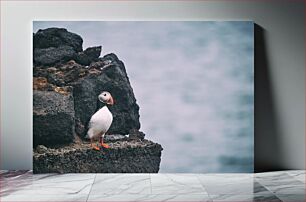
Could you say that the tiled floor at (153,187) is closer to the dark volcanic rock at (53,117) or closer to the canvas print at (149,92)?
the canvas print at (149,92)

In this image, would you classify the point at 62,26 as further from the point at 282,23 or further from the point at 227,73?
the point at 282,23

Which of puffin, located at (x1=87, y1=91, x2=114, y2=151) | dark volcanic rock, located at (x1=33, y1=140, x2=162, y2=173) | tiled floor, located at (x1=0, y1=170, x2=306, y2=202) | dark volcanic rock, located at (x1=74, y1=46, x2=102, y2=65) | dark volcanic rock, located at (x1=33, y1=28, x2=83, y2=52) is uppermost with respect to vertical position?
dark volcanic rock, located at (x1=33, y1=28, x2=83, y2=52)

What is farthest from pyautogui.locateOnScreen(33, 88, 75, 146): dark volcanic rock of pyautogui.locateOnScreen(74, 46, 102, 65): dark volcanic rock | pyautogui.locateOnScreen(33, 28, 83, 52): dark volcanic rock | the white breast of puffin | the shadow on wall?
the shadow on wall

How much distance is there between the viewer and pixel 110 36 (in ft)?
19.2

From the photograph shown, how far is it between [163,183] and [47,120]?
1.36 meters

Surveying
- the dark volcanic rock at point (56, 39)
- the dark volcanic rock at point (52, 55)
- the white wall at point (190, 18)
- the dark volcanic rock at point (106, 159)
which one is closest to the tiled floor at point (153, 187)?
the dark volcanic rock at point (106, 159)

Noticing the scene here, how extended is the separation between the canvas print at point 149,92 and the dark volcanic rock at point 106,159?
0.01 meters

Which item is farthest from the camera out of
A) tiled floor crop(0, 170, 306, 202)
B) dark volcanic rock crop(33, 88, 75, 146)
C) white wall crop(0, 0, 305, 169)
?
white wall crop(0, 0, 305, 169)

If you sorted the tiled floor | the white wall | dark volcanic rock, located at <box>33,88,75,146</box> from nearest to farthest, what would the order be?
the tiled floor → dark volcanic rock, located at <box>33,88,75,146</box> → the white wall

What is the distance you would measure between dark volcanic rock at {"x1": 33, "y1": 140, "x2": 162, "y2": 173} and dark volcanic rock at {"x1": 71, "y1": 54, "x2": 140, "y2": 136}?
174 mm

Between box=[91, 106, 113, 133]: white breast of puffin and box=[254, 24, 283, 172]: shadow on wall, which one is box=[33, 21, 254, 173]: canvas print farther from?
box=[254, 24, 283, 172]: shadow on wall

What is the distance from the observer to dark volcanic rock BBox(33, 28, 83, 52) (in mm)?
5805

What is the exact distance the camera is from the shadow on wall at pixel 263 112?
6.01m

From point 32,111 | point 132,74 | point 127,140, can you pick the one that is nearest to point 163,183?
point 127,140
